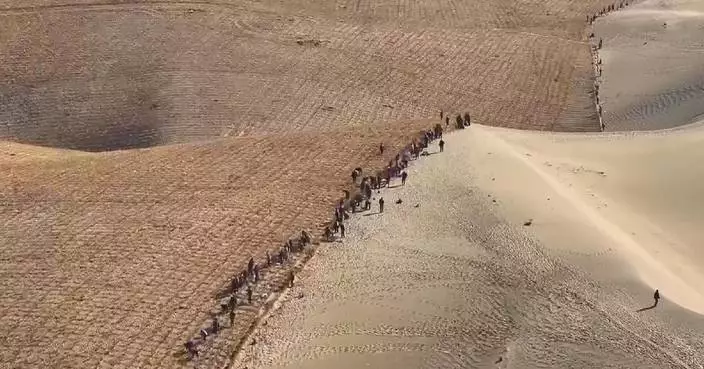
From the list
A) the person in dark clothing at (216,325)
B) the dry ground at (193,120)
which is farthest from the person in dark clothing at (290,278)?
the person in dark clothing at (216,325)

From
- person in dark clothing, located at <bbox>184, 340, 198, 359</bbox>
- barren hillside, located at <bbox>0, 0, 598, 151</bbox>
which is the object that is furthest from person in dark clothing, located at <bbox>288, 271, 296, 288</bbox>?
barren hillside, located at <bbox>0, 0, 598, 151</bbox>

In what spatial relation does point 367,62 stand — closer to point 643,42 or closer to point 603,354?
point 643,42

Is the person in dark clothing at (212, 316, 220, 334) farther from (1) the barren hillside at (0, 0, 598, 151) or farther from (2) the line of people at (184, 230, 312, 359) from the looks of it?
(1) the barren hillside at (0, 0, 598, 151)

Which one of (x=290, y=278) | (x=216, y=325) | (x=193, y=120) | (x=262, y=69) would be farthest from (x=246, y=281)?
(x=262, y=69)

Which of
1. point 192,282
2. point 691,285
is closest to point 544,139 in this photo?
point 691,285

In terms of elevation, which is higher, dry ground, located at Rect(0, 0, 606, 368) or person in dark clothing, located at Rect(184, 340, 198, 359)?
dry ground, located at Rect(0, 0, 606, 368)

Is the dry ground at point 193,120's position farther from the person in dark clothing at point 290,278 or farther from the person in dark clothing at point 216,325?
the person in dark clothing at point 290,278
